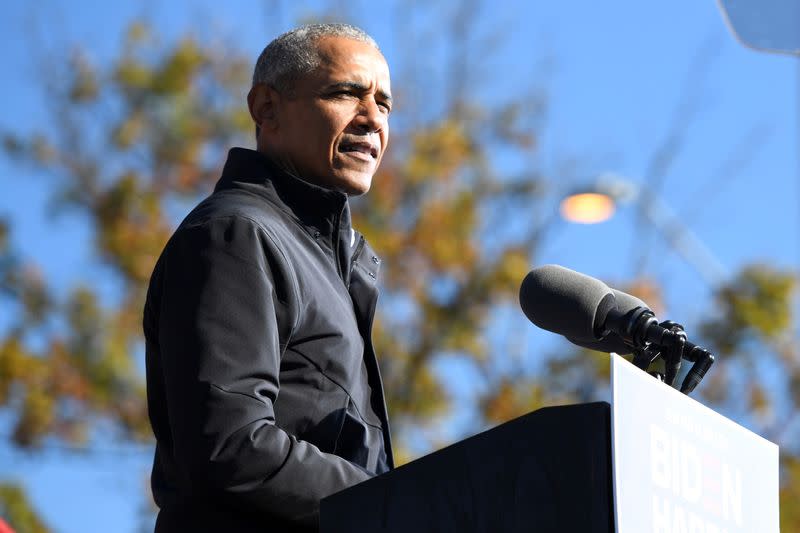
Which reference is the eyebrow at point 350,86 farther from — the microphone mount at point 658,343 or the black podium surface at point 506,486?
the black podium surface at point 506,486

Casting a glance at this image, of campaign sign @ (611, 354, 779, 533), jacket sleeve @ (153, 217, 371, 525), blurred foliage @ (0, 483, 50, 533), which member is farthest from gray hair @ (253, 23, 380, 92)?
blurred foliage @ (0, 483, 50, 533)

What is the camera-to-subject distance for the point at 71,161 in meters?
15.2

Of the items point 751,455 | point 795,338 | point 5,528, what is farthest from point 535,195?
point 751,455

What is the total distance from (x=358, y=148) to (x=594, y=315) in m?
0.69

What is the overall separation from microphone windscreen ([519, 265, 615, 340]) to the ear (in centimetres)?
73

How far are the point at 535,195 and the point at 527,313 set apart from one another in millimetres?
12996

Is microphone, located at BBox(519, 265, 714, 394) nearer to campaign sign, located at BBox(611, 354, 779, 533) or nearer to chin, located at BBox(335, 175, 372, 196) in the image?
campaign sign, located at BBox(611, 354, 779, 533)

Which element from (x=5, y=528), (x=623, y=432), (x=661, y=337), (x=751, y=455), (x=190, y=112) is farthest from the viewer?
(x=190, y=112)

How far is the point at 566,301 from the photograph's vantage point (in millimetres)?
2643

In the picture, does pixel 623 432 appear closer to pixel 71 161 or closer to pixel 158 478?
pixel 158 478

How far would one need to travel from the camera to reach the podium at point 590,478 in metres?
2.03

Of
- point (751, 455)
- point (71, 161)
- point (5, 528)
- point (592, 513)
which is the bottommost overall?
point (592, 513)

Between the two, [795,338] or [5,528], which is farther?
[795,338]

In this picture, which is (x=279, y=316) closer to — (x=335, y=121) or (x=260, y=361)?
(x=260, y=361)
